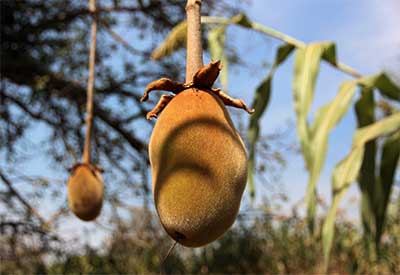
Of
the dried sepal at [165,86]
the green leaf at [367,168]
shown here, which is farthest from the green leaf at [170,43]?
the dried sepal at [165,86]

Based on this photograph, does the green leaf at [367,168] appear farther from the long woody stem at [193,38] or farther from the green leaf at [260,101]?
the long woody stem at [193,38]

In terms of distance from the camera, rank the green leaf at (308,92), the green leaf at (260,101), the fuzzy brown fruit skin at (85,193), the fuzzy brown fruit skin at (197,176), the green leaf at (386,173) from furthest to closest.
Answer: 1. the green leaf at (260,101)
2. the green leaf at (386,173)
3. the green leaf at (308,92)
4. the fuzzy brown fruit skin at (85,193)
5. the fuzzy brown fruit skin at (197,176)

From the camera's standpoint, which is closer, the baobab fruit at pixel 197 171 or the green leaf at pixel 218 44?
the baobab fruit at pixel 197 171

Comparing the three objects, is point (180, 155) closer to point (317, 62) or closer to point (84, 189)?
point (84, 189)

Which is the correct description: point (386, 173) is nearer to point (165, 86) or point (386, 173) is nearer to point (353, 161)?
point (353, 161)

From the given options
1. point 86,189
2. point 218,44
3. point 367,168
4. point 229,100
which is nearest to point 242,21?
point 218,44

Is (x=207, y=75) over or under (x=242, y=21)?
over

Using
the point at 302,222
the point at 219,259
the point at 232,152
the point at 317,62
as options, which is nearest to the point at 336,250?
the point at 302,222

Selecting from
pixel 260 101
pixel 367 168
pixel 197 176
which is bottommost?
A: pixel 367 168

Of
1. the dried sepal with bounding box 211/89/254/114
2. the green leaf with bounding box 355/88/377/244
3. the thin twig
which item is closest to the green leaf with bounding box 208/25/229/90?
the thin twig
